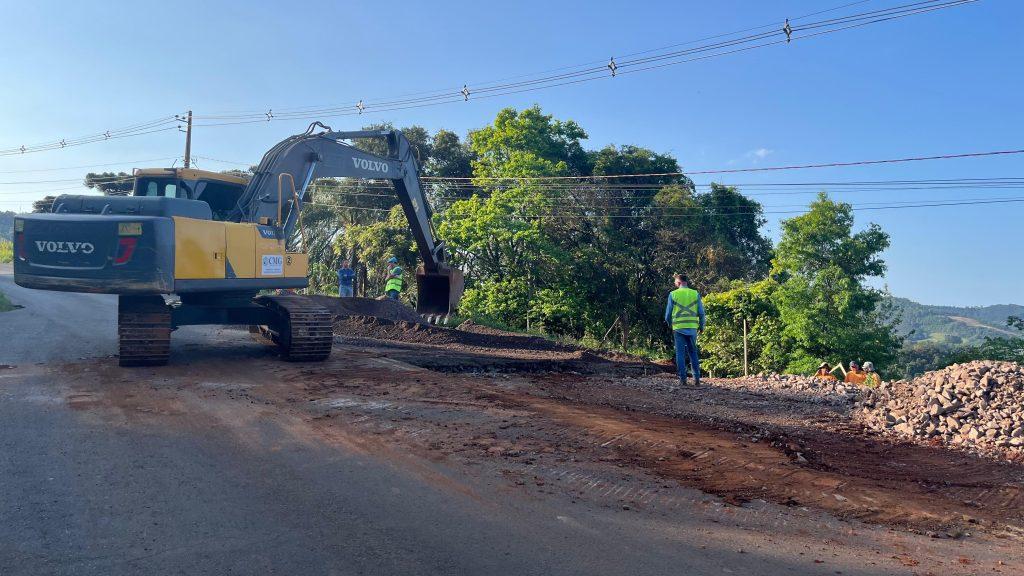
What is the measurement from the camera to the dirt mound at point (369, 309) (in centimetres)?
1830

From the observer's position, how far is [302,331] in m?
10.9

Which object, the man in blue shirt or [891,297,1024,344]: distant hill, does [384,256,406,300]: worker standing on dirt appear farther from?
[891,297,1024,344]: distant hill

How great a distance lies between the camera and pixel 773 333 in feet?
86.2

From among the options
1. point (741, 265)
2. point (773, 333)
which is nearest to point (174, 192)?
point (773, 333)

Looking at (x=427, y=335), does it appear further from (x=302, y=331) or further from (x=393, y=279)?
(x=302, y=331)

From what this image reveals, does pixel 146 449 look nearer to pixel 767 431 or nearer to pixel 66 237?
pixel 66 237

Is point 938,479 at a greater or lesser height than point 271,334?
lesser

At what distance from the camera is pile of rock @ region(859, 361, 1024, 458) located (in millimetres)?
6703

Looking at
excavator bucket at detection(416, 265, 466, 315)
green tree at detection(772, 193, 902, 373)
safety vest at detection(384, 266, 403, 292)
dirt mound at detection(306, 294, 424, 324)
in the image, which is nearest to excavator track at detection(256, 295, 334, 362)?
excavator bucket at detection(416, 265, 466, 315)

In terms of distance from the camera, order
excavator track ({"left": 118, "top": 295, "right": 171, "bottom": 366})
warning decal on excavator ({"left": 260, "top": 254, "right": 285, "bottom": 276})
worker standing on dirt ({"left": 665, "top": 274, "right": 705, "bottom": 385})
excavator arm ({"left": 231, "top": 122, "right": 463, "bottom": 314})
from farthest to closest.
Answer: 1. excavator arm ({"left": 231, "top": 122, "right": 463, "bottom": 314})
2. warning decal on excavator ({"left": 260, "top": 254, "right": 285, "bottom": 276})
3. worker standing on dirt ({"left": 665, "top": 274, "right": 705, "bottom": 385})
4. excavator track ({"left": 118, "top": 295, "right": 171, "bottom": 366})

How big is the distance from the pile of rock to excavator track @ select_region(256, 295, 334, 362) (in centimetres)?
765

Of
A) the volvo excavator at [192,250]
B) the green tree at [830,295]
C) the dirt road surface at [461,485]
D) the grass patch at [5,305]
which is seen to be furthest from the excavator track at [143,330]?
the green tree at [830,295]

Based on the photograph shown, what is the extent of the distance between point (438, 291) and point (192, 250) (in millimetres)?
8755

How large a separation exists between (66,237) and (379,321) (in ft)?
28.7
